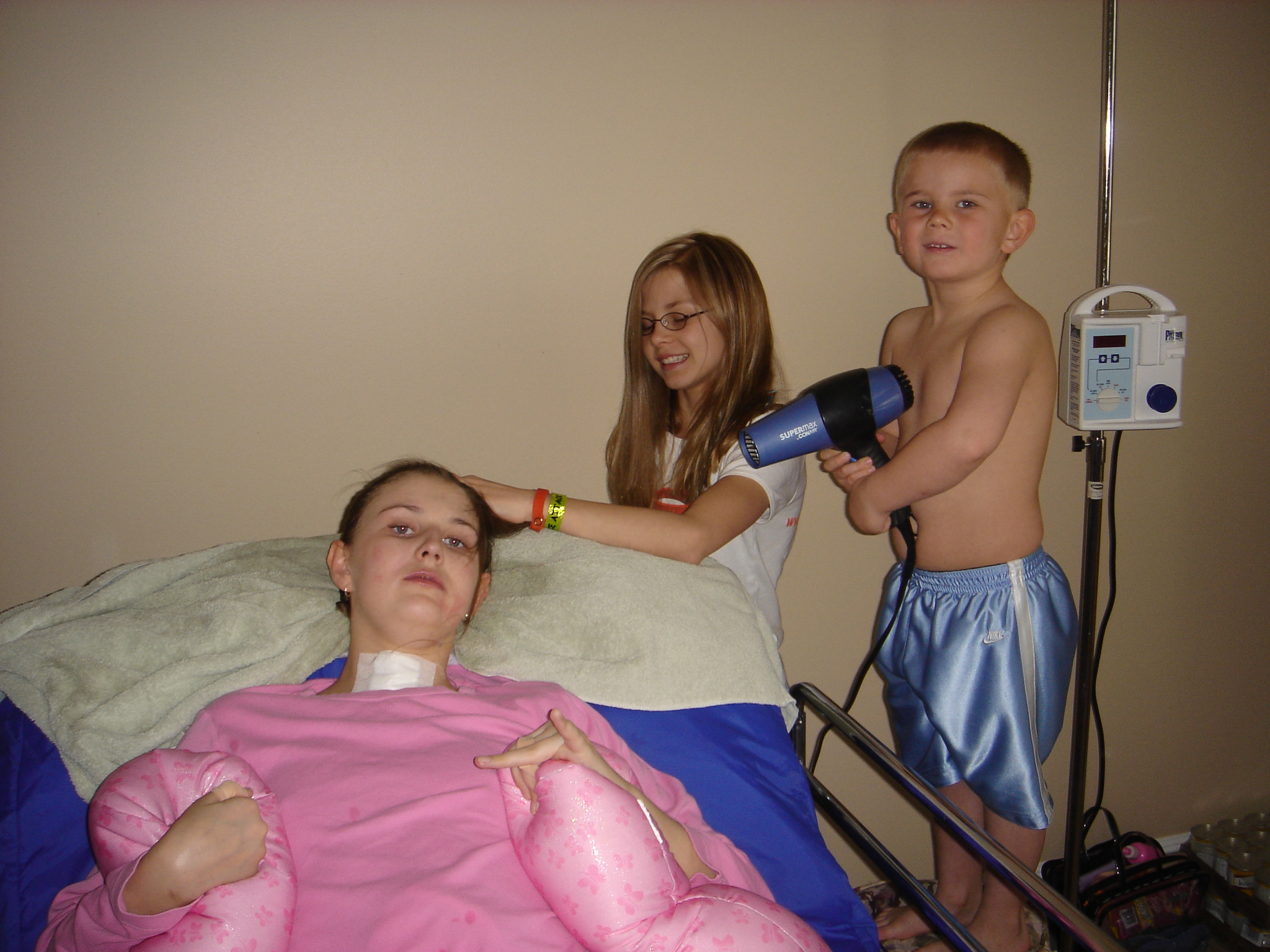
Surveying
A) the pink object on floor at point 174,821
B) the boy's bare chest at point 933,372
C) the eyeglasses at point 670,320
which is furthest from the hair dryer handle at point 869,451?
the pink object on floor at point 174,821

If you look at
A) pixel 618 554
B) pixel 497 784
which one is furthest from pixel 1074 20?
pixel 497 784

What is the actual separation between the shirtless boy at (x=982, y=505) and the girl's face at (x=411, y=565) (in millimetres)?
714

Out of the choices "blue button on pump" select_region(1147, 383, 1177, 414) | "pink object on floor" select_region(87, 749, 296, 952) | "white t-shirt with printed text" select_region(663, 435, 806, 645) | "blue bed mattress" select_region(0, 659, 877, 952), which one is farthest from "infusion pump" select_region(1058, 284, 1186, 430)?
"pink object on floor" select_region(87, 749, 296, 952)

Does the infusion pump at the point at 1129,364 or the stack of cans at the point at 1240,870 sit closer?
the infusion pump at the point at 1129,364

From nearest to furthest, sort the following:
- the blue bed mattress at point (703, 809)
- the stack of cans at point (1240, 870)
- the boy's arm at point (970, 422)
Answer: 1. the blue bed mattress at point (703, 809)
2. the boy's arm at point (970, 422)
3. the stack of cans at point (1240, 870)

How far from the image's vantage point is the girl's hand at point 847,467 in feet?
4.81

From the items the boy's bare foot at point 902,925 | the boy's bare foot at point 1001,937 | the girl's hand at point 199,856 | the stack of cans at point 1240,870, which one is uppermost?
the girl's hand at point 199,856

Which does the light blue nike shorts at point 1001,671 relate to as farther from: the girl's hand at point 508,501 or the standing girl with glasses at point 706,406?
the girl's hand at point 508,501

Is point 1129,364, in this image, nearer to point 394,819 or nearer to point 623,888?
point 623,888

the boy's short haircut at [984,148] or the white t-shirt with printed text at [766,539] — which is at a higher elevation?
the boy's short haircut at [984,148]

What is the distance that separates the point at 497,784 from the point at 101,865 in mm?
Result: 429

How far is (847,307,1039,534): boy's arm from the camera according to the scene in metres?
1.33

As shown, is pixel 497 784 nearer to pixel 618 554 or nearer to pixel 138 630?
pixel 618 554

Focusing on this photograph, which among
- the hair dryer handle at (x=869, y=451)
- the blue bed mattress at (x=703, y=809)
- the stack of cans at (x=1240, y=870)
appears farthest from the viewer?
the stack of cans at (x=1240, y=870)
